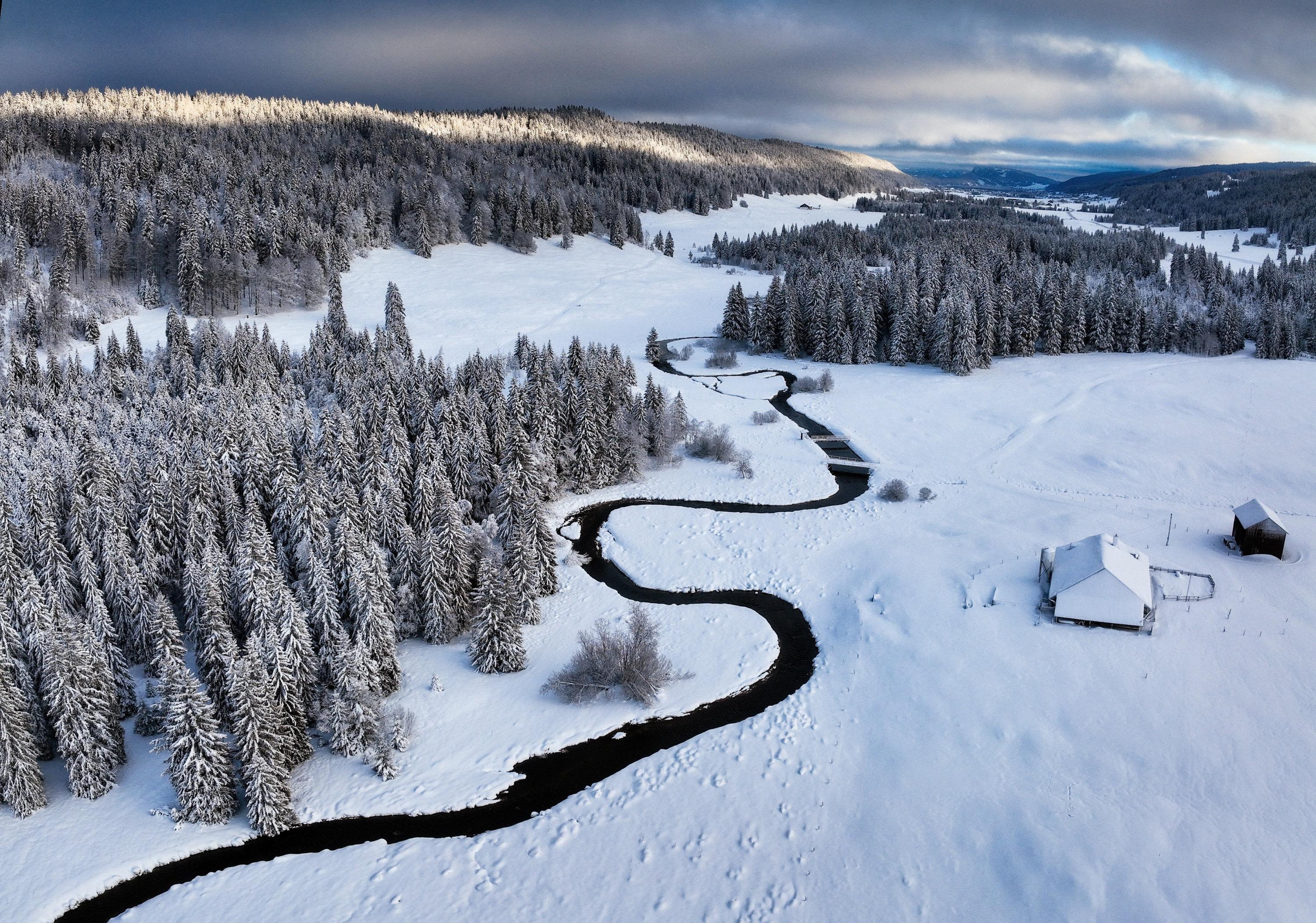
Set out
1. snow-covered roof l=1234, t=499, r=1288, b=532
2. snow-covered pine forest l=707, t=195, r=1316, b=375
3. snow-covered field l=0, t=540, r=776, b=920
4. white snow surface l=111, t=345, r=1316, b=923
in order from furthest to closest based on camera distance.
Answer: snow-covered pine forest l=707, t=195, r=1316, b=375
snow-covered roof l=1234, t=499, r=1288, b=532
snow-covered field l=0, t=540, r=776, b=920
white snow surface l=111, t=345, r=1316, b=923

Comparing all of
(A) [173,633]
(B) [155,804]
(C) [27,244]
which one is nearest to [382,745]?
(B) [155,804]

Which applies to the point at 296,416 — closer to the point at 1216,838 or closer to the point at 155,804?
the point at 155,804

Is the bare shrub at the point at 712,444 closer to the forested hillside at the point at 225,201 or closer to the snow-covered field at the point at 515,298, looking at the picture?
the snow-covered field at the point at 515,298

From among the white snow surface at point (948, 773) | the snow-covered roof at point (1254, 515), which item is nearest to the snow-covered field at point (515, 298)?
the white snow surface at point (948, 773)

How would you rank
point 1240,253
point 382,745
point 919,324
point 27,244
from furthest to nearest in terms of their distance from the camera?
point 1240,253, point 27,244, point 919,324, point 382,745

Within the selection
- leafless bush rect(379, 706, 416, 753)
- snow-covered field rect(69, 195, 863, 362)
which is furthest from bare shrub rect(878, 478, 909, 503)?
snow-covered field rect(69, 195, 863, 362)

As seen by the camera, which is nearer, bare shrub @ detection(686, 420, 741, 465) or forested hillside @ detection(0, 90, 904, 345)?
bare shrub @ detection(686, 420, 741, 465)

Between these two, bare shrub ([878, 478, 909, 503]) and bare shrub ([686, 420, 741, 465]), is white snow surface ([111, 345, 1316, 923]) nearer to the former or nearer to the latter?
bare shrub ([878, 478, 909, 503])
